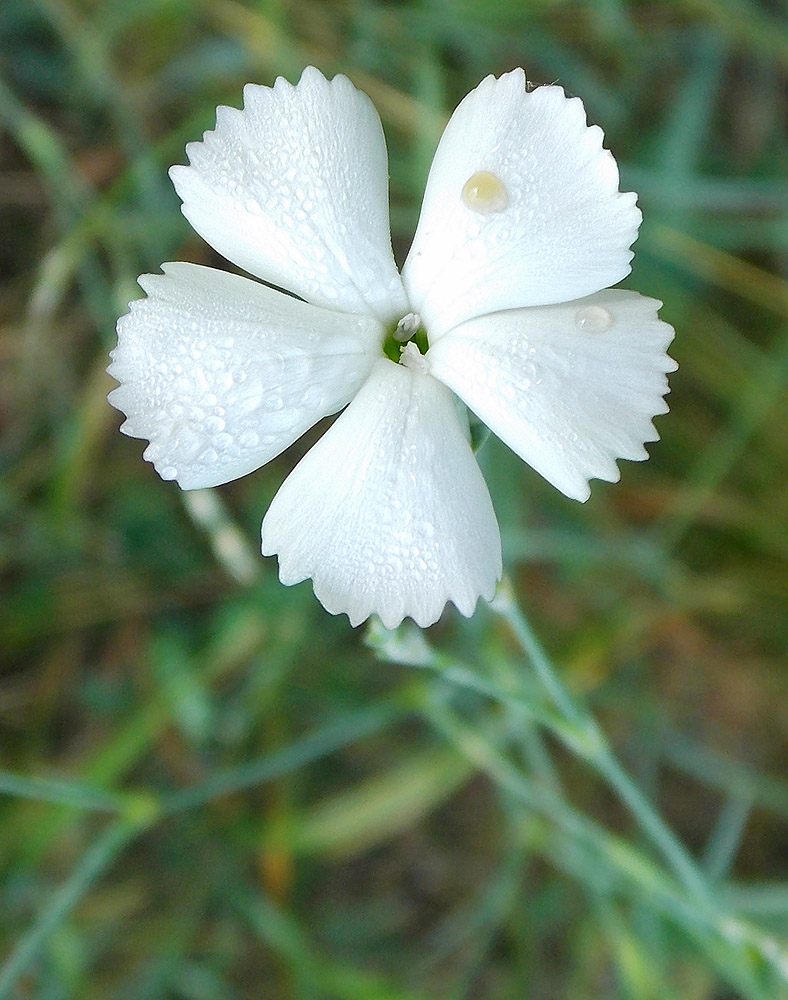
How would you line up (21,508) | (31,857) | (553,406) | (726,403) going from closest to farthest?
(553,406), (31,857), (21,508), (726,403)

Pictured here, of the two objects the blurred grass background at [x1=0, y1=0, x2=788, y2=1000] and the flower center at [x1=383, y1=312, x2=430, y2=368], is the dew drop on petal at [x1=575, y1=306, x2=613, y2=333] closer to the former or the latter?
the flower center at [x1=383, y1=312, x2=430, y2=368]

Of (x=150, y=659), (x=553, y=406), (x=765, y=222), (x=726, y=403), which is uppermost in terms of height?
(x=553, y=406)

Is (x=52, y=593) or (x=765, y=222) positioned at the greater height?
(x=765, y=222)

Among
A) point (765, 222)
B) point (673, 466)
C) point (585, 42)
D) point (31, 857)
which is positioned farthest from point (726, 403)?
point (31, 857)

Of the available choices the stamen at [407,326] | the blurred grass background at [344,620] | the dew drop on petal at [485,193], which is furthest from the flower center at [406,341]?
the blurred grass background at [344,620]

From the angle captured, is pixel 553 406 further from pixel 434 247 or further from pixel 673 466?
pixel 673 466

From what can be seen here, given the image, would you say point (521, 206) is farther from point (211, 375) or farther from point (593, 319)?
point (211, 375)

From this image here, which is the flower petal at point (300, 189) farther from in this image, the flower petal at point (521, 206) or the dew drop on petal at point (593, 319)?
the dew drop on petal at point (593, 319)
